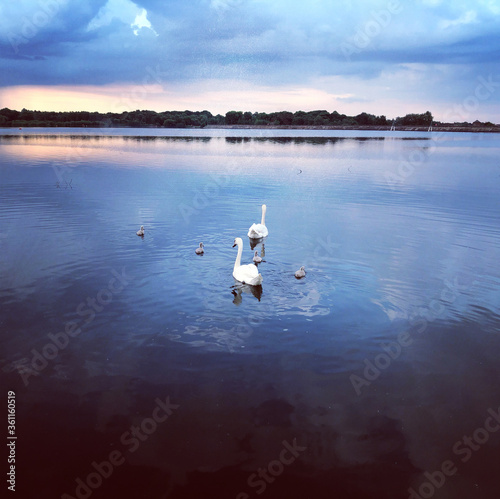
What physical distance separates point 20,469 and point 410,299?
12.9 m

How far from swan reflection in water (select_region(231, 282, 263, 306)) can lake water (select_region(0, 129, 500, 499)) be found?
0.10 meters

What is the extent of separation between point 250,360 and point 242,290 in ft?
15.9

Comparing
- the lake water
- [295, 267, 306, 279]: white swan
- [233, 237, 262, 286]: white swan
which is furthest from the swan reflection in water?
[295, 267, 306, 279]: white swan

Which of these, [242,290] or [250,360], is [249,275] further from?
[250,360]

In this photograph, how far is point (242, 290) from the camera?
16078mm

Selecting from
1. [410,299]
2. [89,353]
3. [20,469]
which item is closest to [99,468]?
[20,469]

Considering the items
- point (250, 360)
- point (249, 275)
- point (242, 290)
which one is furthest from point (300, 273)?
point (250, 360)

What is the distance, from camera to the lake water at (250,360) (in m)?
8.26

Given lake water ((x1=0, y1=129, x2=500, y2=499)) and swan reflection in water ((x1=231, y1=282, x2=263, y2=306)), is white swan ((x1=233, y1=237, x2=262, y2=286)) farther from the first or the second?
lake water ((x1=0, y1=129, x2=500, y2=499))

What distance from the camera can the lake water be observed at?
8258 millimetres

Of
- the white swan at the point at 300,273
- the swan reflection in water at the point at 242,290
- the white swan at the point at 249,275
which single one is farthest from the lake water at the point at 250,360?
the white swan at the point at 249,275

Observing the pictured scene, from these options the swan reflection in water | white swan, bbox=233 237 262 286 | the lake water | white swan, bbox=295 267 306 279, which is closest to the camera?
the lake water

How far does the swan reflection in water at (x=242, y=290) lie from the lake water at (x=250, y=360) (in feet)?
0.32

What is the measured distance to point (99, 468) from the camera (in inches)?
323
